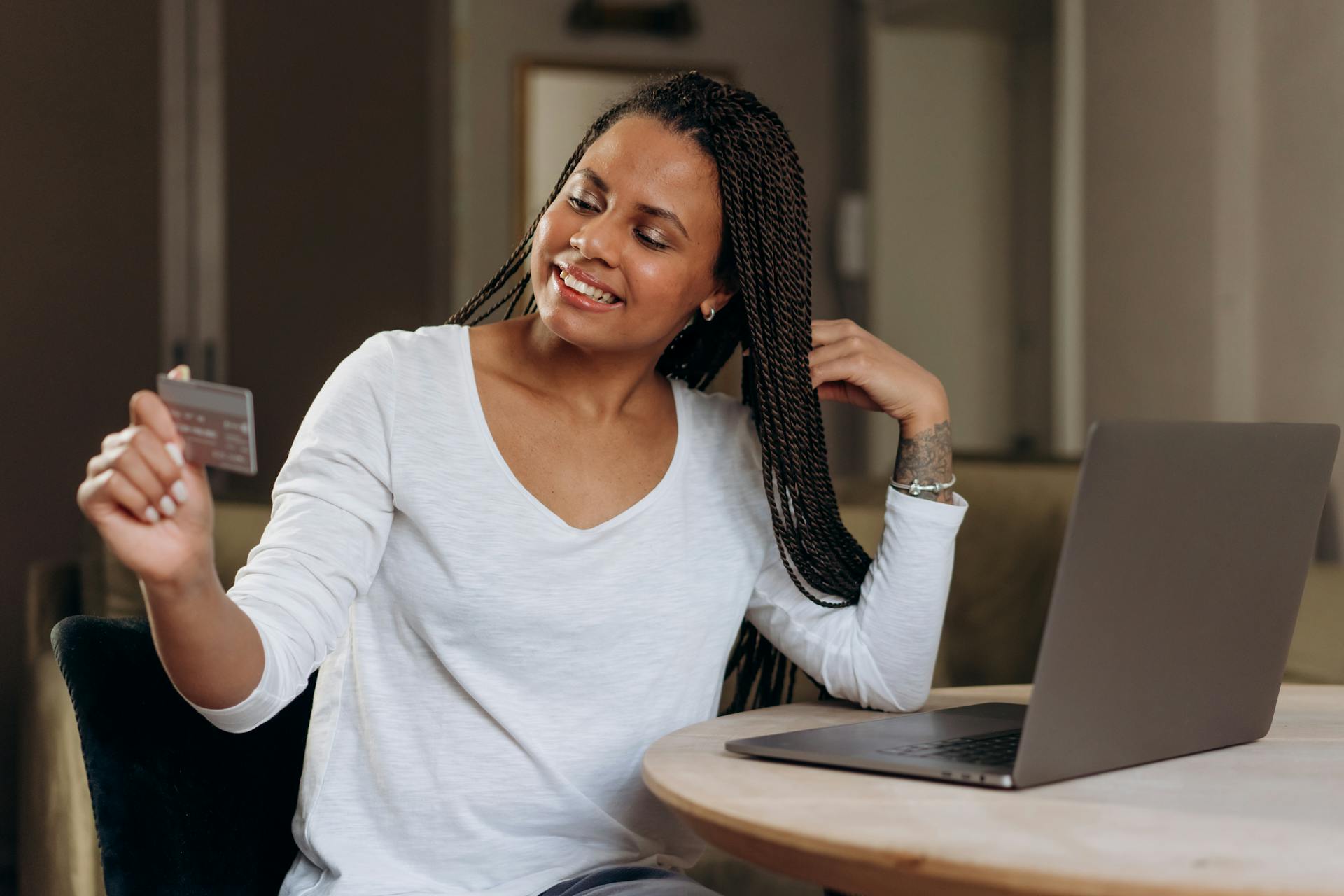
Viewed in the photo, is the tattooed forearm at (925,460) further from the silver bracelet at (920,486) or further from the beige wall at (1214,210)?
the beige wall at (1214,210)

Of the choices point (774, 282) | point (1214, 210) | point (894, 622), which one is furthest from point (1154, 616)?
point (1214, 210)

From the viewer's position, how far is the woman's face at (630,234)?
4.00 feet

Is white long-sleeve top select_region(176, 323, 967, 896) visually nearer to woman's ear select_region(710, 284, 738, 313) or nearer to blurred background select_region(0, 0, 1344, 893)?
woman's ear select_region(710, 284, 738, 313)

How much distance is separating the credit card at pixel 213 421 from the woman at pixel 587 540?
0.24 meters

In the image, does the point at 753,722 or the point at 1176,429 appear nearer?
the point at 1176,429

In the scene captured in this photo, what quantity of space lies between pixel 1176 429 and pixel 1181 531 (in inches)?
2.9

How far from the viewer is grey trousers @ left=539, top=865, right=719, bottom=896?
3.59 feet

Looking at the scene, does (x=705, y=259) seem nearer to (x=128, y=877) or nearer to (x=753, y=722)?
(x=753, y=722)

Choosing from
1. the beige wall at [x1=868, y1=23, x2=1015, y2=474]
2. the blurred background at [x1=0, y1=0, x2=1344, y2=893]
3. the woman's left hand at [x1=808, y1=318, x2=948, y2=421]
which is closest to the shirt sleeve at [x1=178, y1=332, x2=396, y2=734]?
the woman's left hand at [x1=808, y1=318, x2=948, y2=421]

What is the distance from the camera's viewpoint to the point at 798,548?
1.31m

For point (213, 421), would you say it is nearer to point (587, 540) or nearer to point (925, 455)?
point (587, 540)

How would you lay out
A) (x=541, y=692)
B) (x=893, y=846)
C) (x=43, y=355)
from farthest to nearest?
1. (x=43, y=355)
2. (x=541, y=692)
3. (x=893, y=846)

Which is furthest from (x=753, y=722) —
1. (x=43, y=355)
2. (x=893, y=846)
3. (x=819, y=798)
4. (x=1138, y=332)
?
(x=43, y=355)

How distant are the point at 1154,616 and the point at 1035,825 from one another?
7.2 inches
